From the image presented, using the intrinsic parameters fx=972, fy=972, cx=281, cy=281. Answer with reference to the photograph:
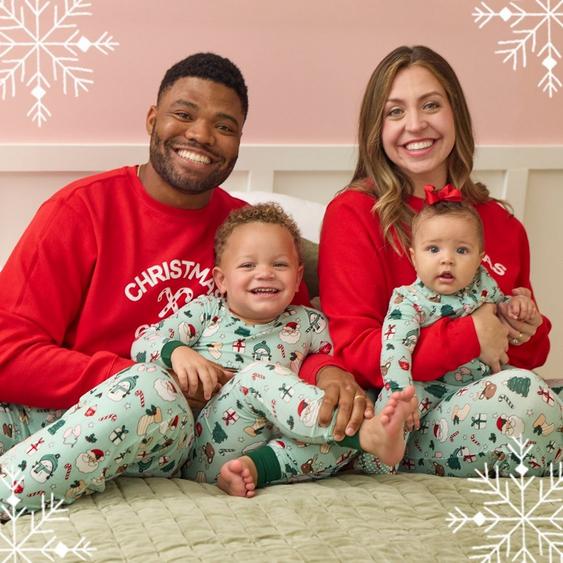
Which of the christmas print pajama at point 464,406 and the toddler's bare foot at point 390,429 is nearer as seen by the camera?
the toddler's bare foot at point 390,429

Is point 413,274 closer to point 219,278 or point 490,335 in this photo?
point 490,335

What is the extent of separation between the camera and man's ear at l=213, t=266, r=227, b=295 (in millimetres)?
1824

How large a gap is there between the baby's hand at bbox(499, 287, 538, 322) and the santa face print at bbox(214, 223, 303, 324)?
1.32 ft

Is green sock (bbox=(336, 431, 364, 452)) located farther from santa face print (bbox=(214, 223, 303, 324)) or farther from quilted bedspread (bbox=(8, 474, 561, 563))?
santa face print (bbox=(214, 223, 303, 324))

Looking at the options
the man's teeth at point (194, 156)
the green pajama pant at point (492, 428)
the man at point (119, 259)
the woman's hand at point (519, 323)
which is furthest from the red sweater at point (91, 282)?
the woman's hand at point (519, 323)

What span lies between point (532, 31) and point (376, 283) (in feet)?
3.57

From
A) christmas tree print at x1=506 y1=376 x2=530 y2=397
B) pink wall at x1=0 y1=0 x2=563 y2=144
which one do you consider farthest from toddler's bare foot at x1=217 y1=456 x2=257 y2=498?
pink wall at x1=0 y1=0 x2=563 y2=144

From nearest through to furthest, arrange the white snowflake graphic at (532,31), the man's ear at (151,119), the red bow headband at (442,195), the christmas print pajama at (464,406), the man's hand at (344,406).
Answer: the man's hand at (344,406) < the christmas print pajama at (464,406) < the red bow headband at (442,195) < the man's ear at (151,119) < the white snowflake graphic at (532,31)

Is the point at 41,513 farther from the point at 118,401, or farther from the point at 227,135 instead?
the point at 227,135

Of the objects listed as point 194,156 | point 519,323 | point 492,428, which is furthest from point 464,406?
point 194,156

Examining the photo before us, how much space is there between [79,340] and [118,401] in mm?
321

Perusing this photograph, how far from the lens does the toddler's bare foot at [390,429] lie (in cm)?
151

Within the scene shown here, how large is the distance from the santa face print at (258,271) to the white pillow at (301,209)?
14.2 inches

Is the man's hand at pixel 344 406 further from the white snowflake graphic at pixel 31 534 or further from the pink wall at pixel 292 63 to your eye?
the pink wall at pixel 292 63
